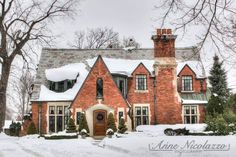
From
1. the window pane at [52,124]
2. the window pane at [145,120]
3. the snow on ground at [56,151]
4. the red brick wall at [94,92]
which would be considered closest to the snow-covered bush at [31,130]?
the window pane at [52,124]

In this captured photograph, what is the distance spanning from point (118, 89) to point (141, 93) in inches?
114

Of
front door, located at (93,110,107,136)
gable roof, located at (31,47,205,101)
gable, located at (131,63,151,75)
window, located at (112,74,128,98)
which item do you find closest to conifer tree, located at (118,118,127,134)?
front door, located at (93,110,107,136)

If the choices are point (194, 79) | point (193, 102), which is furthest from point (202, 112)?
point (194, 79)

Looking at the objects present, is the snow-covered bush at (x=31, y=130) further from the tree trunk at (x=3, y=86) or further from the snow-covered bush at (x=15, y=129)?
the snow-covered bush at (x=15, y=129)

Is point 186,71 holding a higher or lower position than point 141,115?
higher

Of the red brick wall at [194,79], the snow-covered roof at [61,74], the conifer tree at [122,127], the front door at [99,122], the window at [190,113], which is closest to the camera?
the conifer tree at [122,127]

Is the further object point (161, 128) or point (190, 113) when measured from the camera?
point (190, 113)

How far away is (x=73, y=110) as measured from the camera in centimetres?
3155

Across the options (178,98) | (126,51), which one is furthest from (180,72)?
(126,51)

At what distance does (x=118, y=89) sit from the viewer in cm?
3209

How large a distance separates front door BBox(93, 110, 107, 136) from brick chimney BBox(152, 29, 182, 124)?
16.1 ft

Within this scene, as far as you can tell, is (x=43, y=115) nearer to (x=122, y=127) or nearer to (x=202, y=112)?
(x=122, y=127)

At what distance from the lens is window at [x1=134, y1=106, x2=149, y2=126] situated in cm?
3353

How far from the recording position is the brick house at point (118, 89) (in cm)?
3194
